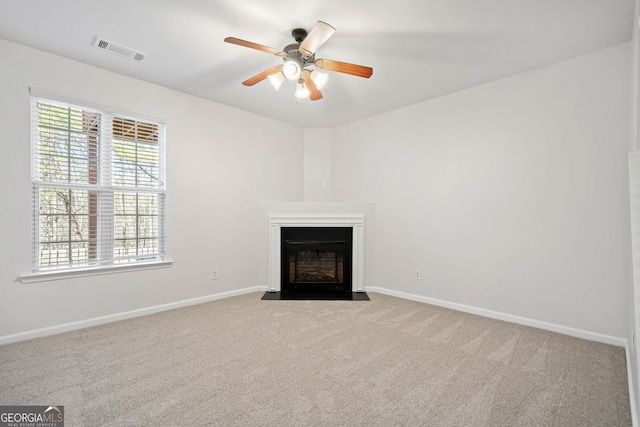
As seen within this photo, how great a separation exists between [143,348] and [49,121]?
2.28 m

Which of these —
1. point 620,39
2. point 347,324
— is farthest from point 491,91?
point 347,324

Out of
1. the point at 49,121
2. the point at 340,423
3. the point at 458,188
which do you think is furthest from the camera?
the point at 458,188

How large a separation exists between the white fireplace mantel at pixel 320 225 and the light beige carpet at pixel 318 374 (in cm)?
125

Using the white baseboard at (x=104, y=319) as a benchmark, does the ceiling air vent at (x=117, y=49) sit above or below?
above

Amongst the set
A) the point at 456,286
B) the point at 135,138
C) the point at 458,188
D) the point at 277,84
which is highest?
the point at 277,84

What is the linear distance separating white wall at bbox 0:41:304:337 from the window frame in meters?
0.06

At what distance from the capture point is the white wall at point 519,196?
8.68 feet

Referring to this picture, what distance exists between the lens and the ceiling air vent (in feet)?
8.41

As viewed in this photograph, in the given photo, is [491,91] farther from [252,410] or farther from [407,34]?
[252,410]

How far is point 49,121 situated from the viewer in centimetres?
282

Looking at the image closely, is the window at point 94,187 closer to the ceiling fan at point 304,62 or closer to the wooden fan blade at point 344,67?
the ceiling fan at point 304,62
